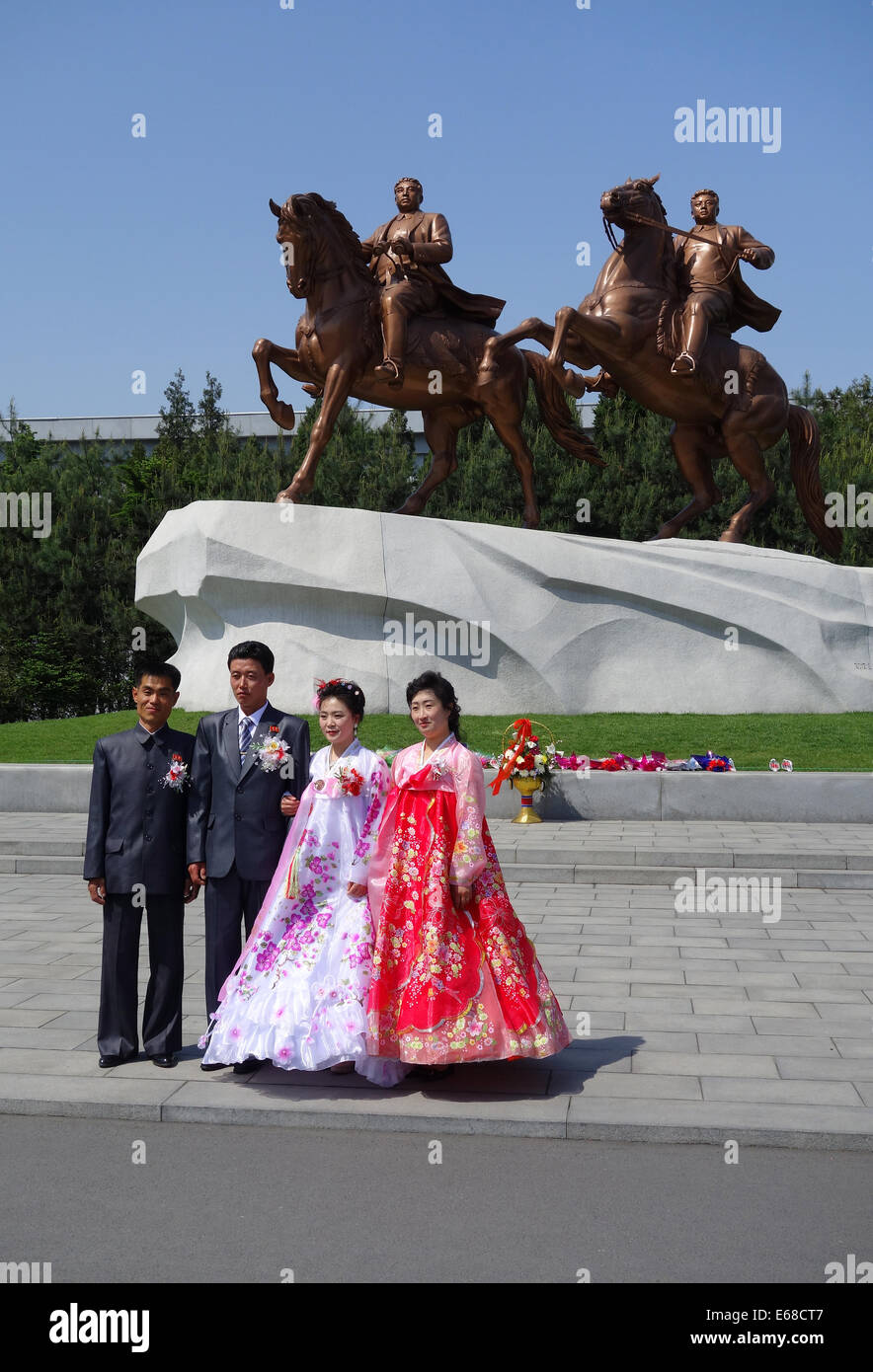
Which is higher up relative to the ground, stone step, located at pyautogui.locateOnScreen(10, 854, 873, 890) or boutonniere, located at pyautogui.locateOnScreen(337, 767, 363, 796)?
boutonniere, located at pyautogui.locateOnScreen(337, 767, 363, 796)

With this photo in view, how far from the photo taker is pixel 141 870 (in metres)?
4.43

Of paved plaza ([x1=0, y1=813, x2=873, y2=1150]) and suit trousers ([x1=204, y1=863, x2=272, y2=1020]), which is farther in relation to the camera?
suit trousers ([x1=204, y1=863, x2=272, y2=1020])

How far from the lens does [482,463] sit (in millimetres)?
26719

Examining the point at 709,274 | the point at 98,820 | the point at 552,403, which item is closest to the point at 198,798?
the point at 98,820

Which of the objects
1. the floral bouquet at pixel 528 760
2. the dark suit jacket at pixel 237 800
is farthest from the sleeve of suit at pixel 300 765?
the floral bouquet at pixel 528 760

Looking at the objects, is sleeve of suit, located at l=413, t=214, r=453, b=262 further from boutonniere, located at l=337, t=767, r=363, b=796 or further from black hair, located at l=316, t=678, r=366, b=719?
boutonniere, located at l=337, t=767, r=363, b=796

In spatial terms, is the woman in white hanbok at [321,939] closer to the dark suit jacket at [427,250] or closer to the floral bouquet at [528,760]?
the floral bouquet at [528,760]

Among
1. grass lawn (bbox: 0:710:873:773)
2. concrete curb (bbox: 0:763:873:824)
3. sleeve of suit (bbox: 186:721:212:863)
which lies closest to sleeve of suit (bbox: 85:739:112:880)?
sleeve of suit (bbox: 186:721:212:863)

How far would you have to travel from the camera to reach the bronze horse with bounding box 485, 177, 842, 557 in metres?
14.7

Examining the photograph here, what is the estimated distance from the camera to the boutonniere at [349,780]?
14.3 feet

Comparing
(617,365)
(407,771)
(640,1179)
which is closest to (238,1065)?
(407,771)

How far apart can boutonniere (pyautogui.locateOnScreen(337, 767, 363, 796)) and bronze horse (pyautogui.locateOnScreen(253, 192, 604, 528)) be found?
10.2 metres

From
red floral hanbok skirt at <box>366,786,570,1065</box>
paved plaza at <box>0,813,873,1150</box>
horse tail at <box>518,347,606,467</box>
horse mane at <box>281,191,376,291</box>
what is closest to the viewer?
paved plaza at <box>0,813,873,1150</box>

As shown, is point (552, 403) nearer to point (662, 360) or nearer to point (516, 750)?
point (662, 360)
